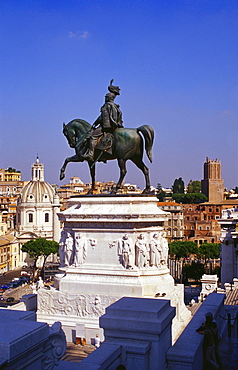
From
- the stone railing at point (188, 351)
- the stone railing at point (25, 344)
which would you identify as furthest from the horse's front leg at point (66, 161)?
the stone railing at point (25, 344)

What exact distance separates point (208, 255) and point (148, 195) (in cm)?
4606

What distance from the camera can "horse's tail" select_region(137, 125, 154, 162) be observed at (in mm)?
16125

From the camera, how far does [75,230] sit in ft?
50.4

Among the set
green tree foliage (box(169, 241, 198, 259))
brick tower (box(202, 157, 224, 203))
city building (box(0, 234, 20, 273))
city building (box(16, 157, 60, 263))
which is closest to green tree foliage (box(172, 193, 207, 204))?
brick tower (box(202, 157, 224, 203))

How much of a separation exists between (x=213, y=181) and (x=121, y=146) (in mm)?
133493

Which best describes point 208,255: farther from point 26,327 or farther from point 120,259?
point 26,327

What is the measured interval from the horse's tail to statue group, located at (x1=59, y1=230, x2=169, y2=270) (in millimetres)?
3078

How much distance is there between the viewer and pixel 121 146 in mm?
15922

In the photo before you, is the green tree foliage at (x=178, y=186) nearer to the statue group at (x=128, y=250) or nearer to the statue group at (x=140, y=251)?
the statue group at (x=128, y=250)

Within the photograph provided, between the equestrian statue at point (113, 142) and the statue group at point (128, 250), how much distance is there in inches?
80.2

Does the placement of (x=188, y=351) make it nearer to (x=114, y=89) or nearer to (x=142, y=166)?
(x=142, y=166)

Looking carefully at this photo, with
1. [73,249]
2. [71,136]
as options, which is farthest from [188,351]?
[71,136]

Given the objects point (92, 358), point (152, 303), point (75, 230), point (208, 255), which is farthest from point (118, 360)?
point (208, 255)

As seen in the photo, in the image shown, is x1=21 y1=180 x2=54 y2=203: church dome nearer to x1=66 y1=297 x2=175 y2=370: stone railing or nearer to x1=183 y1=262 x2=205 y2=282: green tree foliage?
x1=183 y1=262 x2=205 y2=282: green tree foliage
